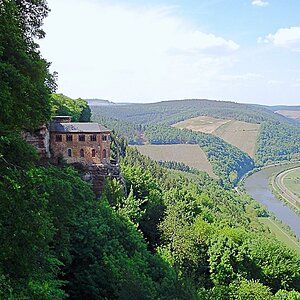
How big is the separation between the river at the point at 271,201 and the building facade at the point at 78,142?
8206cm

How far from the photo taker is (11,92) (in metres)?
14.6

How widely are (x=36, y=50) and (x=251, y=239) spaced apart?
30708 millimetres

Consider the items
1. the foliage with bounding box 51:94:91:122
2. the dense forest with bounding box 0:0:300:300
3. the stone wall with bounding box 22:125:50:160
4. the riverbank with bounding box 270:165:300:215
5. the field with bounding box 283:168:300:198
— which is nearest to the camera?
the dense forest with bounding box 0:0:300:300

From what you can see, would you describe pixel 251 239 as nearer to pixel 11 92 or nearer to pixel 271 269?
pixel 271 269

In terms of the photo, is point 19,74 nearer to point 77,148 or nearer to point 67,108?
point 77,148

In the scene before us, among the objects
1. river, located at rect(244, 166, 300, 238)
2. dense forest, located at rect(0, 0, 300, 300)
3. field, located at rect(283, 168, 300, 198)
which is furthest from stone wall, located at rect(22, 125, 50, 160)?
field, located at rect(283, 168, 300, 198)

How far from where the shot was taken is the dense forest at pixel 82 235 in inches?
481

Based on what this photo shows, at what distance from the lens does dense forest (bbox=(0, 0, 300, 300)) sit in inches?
481

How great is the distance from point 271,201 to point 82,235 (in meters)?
135

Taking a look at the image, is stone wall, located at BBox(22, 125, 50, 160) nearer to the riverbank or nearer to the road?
the riverbank

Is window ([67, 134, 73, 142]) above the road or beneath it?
above

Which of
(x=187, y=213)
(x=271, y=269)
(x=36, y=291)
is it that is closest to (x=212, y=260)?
(x=271, y=269)

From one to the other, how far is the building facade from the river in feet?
269

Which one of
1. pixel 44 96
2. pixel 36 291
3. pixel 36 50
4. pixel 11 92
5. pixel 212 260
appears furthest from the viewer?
pixel 212 260
